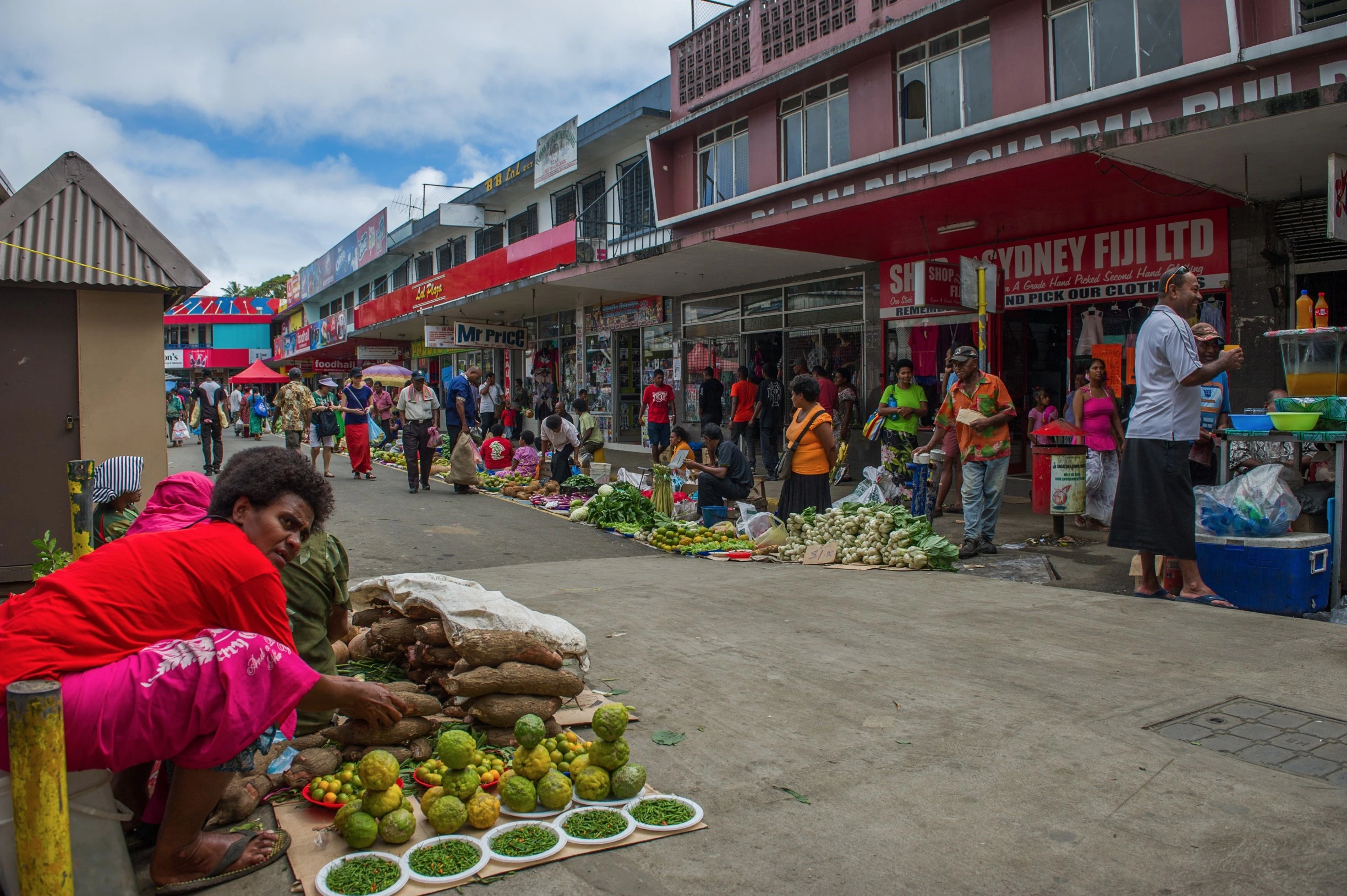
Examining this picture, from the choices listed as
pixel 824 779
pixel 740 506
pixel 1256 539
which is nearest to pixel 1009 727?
pixel 824 779

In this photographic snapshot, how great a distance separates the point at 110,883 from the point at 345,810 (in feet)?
2.14

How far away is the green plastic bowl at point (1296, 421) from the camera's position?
5.61 m

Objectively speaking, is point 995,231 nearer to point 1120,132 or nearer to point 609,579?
point 1120,132

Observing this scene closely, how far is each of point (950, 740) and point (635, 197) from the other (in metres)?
18.0

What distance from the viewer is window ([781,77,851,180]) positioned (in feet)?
48.0

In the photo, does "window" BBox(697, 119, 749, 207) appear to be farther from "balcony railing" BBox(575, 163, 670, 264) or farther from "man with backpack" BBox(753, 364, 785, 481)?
"man with backpack" BBox(753, 364, 785, 481)

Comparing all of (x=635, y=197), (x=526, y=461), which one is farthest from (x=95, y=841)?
(x=635, y=197)

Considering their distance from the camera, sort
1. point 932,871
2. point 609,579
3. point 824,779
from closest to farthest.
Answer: point 932,871 → point 824,779 → point 609,579

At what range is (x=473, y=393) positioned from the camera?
15438mm

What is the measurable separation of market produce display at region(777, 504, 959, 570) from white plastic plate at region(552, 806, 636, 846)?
4.93m

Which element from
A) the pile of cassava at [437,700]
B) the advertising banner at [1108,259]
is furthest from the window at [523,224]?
the pile of cassava at [437,700]

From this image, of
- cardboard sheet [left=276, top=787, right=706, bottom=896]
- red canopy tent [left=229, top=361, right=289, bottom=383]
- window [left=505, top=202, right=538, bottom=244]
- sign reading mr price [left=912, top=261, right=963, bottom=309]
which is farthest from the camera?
red canopy tent [left=229, top=361, right=289, bottom=383]

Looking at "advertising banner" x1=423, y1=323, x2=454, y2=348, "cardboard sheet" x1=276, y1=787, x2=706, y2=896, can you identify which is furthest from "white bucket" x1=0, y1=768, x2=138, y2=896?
"advertising banner" x1=423, y1=323, x2=454, y2=348

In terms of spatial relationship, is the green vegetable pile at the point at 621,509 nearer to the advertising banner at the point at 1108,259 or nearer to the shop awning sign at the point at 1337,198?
the advertising banner at the point at 1108,259
